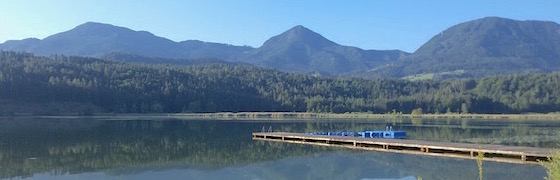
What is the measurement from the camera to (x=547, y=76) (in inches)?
5605

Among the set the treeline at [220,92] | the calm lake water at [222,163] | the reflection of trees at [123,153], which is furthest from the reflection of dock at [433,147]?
the treeline at [220,92]

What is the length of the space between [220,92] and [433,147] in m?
118

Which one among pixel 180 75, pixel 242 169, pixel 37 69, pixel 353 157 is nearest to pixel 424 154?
pixel 353 157

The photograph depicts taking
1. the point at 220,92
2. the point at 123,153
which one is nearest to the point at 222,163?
the point at 123,153

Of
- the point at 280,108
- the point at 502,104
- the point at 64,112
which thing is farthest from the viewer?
the point at 280,108

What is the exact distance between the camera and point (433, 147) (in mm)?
33406

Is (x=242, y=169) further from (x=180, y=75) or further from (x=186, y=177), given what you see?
(x=180, y=75)

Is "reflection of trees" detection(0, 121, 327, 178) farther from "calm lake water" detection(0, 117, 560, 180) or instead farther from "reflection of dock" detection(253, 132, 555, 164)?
"reflection of dock" detection(253, 132, 555, 164)

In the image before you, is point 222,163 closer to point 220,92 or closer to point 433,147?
point 433,147

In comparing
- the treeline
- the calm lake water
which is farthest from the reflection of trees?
the treeline

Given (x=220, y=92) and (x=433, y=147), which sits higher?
(x=220, y=92)

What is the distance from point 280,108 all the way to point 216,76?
112 feet

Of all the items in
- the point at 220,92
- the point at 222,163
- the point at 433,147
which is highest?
the point at 220,92

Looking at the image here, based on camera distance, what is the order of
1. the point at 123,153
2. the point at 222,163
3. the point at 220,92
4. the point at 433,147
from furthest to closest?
the point at 220,92, the point at 123,153, the point at 433,147, the point at 222,163
